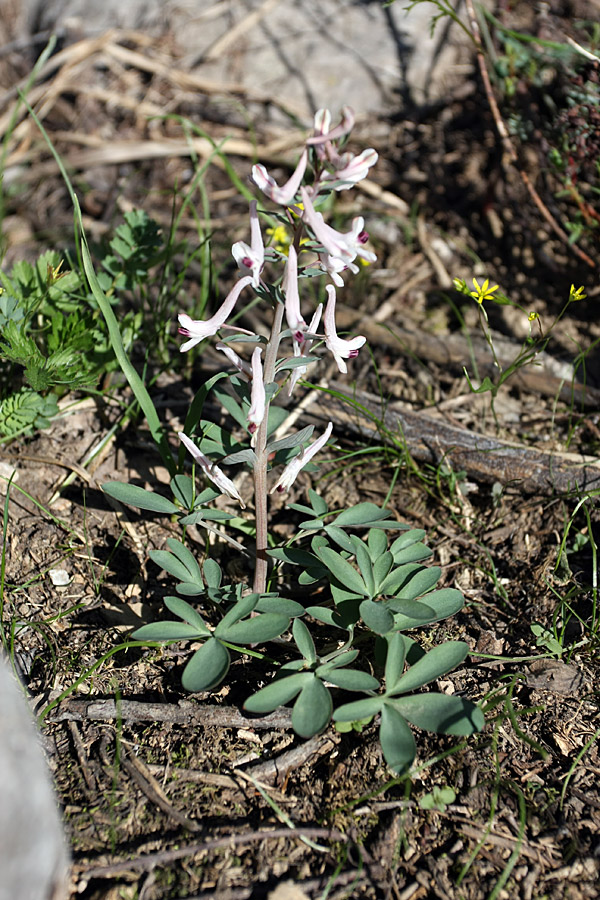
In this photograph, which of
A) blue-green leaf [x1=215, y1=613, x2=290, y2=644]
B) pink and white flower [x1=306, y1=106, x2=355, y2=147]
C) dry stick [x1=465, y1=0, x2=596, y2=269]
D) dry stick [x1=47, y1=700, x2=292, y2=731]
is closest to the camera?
pink and white flower [x1=306, y1=106, x2=355, y2=147]

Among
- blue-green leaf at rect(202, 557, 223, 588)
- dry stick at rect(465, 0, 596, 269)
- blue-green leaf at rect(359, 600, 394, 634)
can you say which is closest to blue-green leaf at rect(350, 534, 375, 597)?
blue-green leaf at rect(359, 600, 394, 634)

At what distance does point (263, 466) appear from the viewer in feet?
7.27

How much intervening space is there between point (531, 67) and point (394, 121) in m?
1.19

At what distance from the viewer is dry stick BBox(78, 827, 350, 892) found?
5.65ft

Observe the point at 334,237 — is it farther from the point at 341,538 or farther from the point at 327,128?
the point at 341,538

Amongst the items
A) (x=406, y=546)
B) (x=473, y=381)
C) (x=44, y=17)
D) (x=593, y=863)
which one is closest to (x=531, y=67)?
(x=473, y=381)

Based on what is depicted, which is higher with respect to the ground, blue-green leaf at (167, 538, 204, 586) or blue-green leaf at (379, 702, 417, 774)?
blue-green leaf at (167, 538, 204, 586)

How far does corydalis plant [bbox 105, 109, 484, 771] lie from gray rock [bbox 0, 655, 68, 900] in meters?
Answer: 0.50

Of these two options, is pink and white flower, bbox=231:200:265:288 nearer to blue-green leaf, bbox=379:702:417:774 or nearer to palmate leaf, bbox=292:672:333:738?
palmate leaf, bbox=292:672:333:738

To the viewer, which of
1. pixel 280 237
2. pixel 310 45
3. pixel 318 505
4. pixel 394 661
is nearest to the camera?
pixel 394 661

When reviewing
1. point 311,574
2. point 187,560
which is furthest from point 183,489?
point 311,574

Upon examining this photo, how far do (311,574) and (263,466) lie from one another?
383mm

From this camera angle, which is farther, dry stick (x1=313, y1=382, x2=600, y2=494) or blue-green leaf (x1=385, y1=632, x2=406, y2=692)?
dry stick (x1=313, y1=382, x2=600, y2=494)

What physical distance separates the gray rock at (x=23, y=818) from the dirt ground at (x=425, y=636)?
1.21ft
